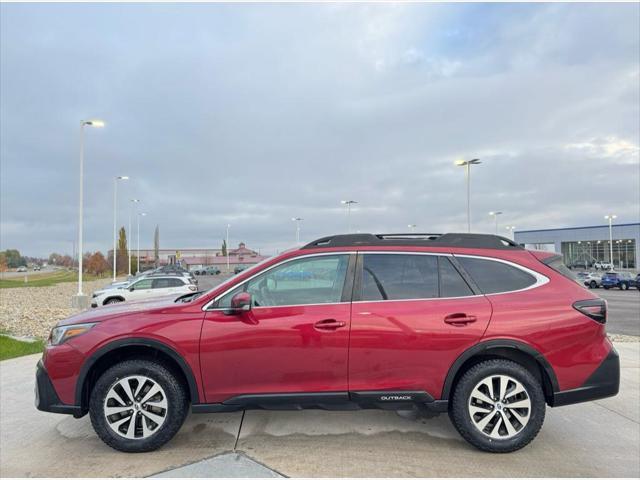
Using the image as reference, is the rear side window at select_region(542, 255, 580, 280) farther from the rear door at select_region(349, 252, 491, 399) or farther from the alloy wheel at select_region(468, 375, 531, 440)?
the alloy wheel at select_region(468, 375, 531, 440)

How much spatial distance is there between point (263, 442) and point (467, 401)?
180 cm

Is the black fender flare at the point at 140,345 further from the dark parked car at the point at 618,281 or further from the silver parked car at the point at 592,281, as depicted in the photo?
the silver parked car at the point at 592,281

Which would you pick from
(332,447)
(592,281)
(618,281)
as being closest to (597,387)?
(332,447)

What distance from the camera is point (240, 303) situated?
11.1ft

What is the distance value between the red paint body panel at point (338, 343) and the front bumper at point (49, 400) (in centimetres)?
6

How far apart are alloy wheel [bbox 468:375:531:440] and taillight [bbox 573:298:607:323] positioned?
0.84 m

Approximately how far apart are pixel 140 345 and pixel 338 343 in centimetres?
166

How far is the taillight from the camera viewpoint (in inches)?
137

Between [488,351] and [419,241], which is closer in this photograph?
[488,351]

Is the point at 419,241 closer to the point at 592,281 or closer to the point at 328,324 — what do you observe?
the point at 328,324

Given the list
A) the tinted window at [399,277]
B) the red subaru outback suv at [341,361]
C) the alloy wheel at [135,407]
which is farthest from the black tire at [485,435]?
the alloy wheel at [135,407]

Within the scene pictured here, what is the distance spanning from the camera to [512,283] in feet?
11.9

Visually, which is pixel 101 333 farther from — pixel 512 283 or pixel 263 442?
pixel 512 283

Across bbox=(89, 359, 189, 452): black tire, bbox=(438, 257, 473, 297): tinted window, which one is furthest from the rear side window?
bbox=(89, 359, 189, 452): black tire
